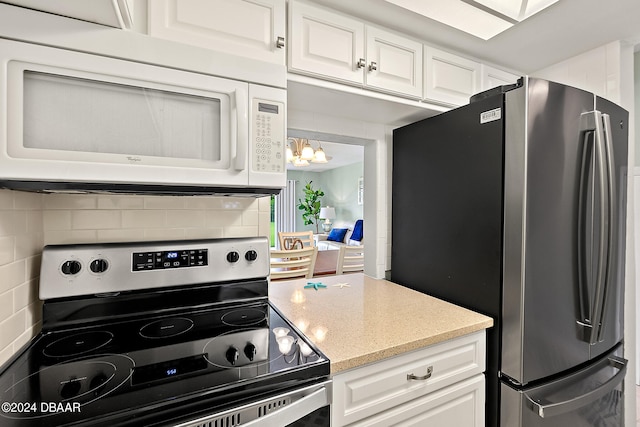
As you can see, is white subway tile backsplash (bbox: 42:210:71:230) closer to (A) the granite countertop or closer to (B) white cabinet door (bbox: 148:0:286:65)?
(B) white cabinet door (bbox: 148:0:286:65)

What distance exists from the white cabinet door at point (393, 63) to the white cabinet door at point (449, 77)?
0.21 feet

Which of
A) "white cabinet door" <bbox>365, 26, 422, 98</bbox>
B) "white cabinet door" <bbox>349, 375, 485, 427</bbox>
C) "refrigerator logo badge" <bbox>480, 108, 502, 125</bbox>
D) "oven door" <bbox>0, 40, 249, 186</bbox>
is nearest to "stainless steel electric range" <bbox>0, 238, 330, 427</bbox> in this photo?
"white cabinet door" <bbox>349, 375, 485, 427</bbox>

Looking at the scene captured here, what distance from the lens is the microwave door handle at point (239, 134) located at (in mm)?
903

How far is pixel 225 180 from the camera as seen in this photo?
91 cm

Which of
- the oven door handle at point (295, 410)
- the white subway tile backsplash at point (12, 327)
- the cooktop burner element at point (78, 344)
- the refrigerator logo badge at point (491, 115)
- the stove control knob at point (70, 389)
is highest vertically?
the refrigerator logo badge at point (491, 115)

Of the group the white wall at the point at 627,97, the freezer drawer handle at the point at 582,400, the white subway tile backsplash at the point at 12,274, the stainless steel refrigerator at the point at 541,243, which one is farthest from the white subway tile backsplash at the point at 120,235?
the white wall at the point at 627,97

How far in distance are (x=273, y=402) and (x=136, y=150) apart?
0.76 metres

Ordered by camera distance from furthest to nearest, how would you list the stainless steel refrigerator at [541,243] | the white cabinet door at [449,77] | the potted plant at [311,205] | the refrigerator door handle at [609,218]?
1. the potted plant at [311,205]
2. the white cabinet door at [449,77]
3. the refrigerator door handle at [609,218]
4. the stainless steel refrigerator at [541,243]

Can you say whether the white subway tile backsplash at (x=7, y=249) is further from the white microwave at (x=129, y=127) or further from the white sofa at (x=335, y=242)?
the white sofa at (x=335, y=242)

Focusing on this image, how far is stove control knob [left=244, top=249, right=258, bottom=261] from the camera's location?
4.08 feet

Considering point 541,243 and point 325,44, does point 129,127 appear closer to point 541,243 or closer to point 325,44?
point 325,44

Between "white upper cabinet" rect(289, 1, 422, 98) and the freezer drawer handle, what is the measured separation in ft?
4.31

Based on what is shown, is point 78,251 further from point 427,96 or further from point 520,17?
point 520,17

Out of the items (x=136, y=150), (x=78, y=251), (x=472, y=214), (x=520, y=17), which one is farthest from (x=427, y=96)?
(x=78, y=251)
